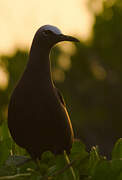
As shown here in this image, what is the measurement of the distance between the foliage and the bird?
11.2 inches

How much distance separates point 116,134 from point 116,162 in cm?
3726

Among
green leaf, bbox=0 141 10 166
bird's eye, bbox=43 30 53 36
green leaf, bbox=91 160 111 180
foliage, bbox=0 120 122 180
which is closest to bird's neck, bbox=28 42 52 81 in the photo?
bird's eye, bbox=43 30 53 36

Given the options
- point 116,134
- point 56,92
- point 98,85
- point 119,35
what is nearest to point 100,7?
point 119,35

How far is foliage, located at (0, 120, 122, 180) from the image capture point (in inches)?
115

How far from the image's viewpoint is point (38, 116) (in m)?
4.09

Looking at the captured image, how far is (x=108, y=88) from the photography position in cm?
4062

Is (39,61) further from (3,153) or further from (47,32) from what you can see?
(3,153)

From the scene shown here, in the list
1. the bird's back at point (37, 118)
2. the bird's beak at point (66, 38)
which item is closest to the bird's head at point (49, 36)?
the bird's beak at point (66, 38)

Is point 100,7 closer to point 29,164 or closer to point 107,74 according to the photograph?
point 107,74

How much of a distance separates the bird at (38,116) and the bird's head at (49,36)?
3cm

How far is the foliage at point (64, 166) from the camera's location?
9.60ft

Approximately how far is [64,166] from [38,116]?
3.58ft

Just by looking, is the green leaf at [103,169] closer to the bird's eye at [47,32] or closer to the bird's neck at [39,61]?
the bird's neck at [39,61]

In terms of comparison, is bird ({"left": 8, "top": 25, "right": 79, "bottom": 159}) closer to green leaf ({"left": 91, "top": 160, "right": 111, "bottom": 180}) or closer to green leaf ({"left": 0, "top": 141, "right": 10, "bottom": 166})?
green leaf ({"left": 0, "top": 141, "right": 10, "bottom": 166})
